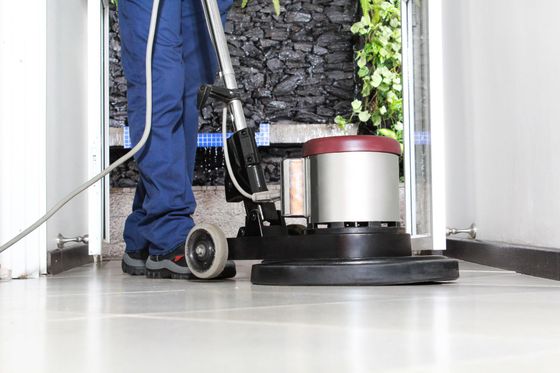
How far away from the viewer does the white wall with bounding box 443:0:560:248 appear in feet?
4.63

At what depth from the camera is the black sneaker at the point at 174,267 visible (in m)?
1.43

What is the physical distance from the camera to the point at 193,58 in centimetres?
166

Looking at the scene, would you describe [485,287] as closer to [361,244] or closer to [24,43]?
[361,244]

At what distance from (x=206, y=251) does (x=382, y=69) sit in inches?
117

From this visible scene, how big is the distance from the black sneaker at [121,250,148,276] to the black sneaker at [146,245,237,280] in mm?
152

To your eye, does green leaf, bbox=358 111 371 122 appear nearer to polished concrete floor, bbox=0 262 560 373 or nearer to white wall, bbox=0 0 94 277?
white wall, bbox=0 0 94 277

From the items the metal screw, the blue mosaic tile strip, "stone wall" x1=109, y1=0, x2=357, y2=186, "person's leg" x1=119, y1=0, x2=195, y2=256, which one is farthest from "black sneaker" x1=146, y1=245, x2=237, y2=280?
"stone wall" x1=109, y1=0, x2=357, y2=186

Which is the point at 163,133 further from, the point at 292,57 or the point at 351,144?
the point at 292,57

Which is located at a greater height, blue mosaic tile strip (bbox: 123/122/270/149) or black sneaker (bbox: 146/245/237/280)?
blue mosaic tile strip (bbox: 123/122/270/149)

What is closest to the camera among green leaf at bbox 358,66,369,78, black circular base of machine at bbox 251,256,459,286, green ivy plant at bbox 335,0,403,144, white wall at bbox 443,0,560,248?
black circular base of machine at bbox 251,256,459,286

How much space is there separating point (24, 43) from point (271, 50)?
3.46m

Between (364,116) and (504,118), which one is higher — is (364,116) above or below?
above

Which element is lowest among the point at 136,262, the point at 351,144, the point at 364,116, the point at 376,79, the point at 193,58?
the point at 136,262

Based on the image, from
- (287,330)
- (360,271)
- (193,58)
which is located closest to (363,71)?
(193,58)
